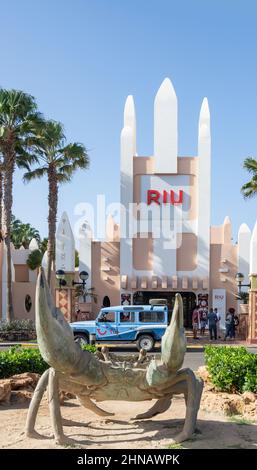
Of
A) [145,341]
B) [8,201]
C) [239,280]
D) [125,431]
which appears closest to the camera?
[125,431]

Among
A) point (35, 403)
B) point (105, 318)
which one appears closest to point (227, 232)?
point (105, 318)

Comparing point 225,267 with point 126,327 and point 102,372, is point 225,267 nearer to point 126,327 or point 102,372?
point 126,327

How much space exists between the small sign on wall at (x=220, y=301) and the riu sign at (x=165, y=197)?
187 inches

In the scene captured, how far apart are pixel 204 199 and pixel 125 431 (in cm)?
1935

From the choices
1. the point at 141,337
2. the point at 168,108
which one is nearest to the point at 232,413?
the point at 141,337

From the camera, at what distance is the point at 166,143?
26.1 metres

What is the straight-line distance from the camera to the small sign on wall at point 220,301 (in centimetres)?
2614

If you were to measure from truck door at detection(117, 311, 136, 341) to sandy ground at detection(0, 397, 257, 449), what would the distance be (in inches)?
376

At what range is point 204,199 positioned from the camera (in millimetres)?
25875

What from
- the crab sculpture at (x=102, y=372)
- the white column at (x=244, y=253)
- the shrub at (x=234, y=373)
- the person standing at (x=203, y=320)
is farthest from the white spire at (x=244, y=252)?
the crab sculpture at (x=102, y=372)

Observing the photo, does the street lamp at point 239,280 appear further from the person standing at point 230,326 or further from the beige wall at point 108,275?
the beige wall at point 108,275

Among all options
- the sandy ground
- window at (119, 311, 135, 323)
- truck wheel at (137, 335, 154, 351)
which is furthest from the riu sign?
the sandy ground

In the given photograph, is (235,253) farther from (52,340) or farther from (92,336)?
(52,340)

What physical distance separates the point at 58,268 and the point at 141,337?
7.95m
